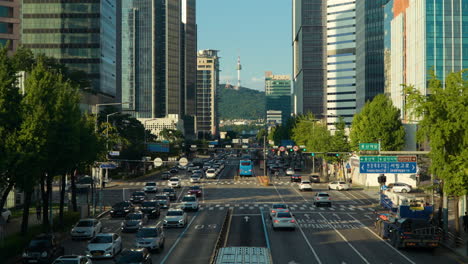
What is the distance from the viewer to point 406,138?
316 feet

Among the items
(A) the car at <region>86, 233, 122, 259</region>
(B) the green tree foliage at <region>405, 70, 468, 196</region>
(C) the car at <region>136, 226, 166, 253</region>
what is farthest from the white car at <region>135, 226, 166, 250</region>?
(B) the green tree foliage at <region>405, 70, 468, 196</region>

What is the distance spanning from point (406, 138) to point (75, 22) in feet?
276

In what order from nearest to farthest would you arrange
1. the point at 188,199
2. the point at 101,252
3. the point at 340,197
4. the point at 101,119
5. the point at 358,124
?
the point at 101,252 → the point at 188,199 → the point at 340,197 → the point at 358,124 → the point at 101,119

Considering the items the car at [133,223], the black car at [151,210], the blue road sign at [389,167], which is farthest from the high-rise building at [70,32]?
the car at [133,223]

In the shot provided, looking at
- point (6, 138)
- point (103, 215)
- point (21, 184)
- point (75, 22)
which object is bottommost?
point (103, 215)

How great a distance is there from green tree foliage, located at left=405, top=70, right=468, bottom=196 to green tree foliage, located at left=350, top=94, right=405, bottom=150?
50.4 m

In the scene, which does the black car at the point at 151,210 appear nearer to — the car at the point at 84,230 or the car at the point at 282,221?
the car at the point at 84,230

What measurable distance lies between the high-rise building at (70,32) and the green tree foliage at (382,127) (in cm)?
7450

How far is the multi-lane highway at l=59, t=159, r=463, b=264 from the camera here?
3506 cm

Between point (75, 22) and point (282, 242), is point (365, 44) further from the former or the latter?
point (282, 242)

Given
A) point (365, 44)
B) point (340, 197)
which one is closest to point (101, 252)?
point (340, 197)

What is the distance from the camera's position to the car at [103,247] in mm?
34000

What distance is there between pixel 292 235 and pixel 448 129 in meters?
13.9

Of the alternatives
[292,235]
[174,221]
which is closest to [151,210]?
[174,221]
